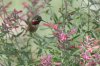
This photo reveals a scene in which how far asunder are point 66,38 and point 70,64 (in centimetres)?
49

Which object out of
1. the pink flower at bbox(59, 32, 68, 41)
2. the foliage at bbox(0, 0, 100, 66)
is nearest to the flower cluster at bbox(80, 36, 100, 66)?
the foliage at bbox(0, 0, 100, 66)

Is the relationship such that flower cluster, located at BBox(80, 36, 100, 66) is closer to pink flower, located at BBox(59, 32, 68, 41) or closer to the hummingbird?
pink flower, located at BBox(59, 32, 68, 41)

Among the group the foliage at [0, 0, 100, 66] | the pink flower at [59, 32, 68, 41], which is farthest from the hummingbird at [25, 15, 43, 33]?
the pink flower at [59, 32, 68, 41]

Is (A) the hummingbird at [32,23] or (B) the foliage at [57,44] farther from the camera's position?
(A) the hummingbird at [32,23]

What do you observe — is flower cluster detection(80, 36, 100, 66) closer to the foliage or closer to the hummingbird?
the foliage

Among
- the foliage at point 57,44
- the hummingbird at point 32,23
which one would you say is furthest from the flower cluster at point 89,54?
the hummingbird at point 32,23

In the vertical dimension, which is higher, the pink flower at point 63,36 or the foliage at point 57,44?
the pink flower at point 63,36

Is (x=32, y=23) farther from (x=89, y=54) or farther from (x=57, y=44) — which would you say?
(x=89, y=54)

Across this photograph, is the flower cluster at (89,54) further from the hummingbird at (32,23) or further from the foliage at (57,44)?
the hummingbird at (32,23)

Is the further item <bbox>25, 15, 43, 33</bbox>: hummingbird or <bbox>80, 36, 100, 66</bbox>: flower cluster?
<bbox>25, 15, 43, 33</bbox>: hummingbird

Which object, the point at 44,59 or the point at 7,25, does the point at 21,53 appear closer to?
the point at 7,25

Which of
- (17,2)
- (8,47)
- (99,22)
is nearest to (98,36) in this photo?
(99,22)

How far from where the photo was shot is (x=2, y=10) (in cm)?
362

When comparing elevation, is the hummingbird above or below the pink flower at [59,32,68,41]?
below
